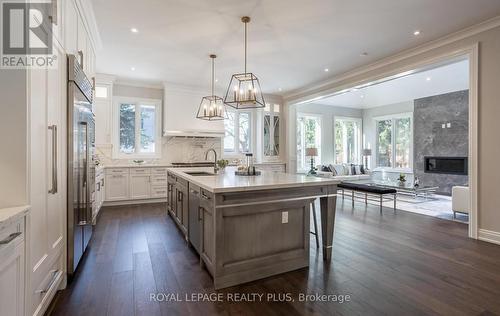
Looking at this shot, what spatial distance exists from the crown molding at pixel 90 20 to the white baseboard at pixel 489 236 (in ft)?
18.9

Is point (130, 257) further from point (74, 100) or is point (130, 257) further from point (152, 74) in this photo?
point (152, 74)

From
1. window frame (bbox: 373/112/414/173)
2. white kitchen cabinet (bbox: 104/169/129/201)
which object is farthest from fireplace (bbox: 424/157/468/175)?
white kitchen cabinet (bbox: 104/169/129/201)

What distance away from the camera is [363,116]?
32.7 feet

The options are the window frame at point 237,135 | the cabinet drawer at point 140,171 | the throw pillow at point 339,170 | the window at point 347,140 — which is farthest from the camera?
the window at point 347,140

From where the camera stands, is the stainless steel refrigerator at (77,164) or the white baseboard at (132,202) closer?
the stainless steel refrigerator at (77,164)

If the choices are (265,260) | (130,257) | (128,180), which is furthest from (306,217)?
(128,180)

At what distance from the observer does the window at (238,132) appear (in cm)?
733

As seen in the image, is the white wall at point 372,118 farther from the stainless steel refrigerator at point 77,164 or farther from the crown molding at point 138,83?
the stainless steel refrigerator at point 77,164

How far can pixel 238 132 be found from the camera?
7469 mm

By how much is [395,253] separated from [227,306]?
2.15 meters

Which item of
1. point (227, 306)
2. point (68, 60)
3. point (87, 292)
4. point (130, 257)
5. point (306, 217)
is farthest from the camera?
point (130, 257)

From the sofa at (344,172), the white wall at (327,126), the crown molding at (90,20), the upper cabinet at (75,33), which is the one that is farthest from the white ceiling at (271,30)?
the white wall at (327,126)

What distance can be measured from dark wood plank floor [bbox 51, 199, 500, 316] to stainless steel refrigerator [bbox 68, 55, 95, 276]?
0.33 meters

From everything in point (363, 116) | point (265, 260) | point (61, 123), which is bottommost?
point (265, 260)
